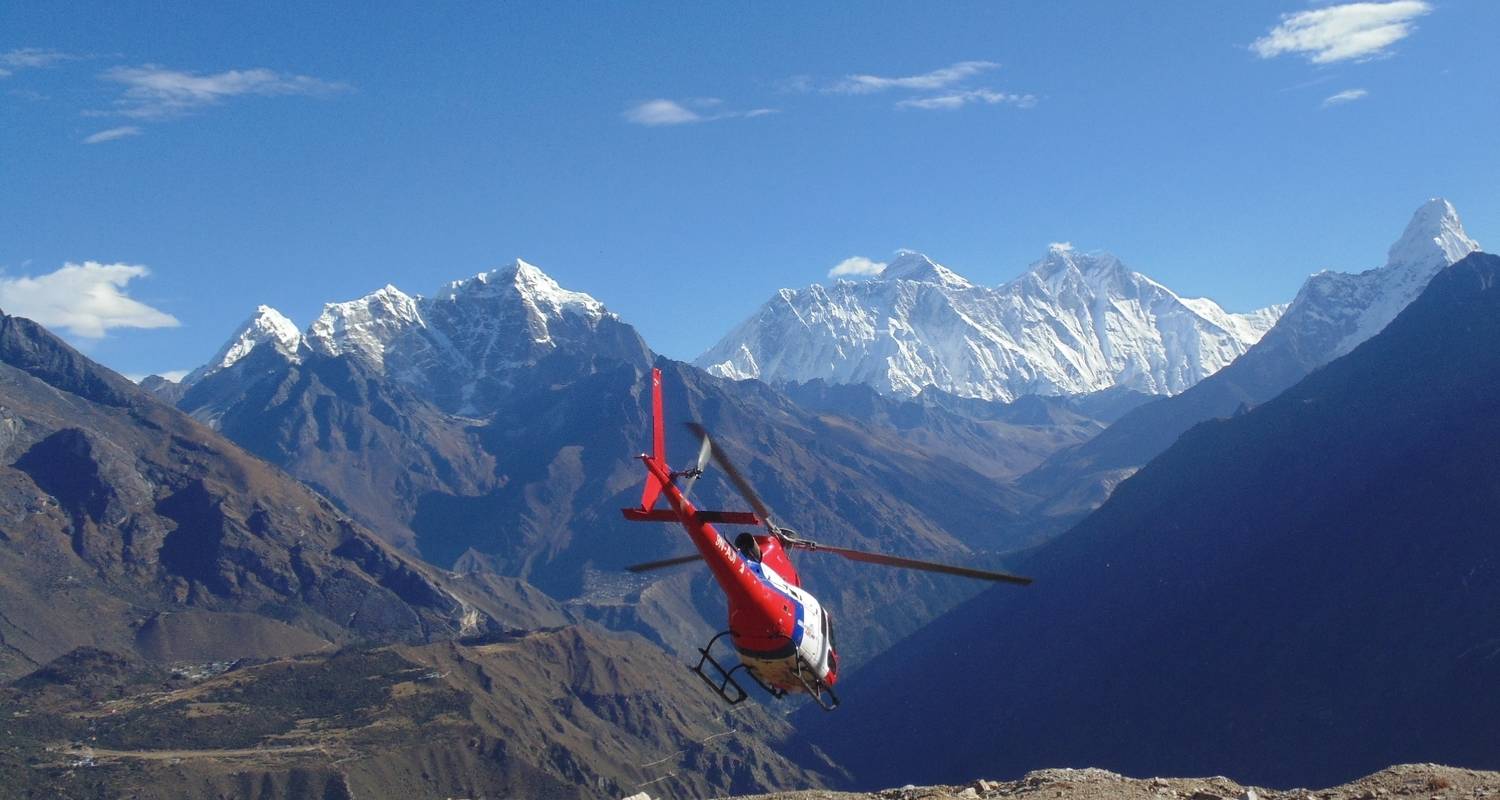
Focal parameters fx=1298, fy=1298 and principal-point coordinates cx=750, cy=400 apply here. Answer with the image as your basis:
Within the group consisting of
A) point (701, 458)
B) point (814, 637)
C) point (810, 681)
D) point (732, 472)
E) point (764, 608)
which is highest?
point (701, 458)

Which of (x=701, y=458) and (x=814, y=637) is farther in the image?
(x=814, y=637)

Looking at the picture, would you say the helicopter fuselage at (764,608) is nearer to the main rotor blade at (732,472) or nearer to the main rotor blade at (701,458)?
the main rotor blade at (701,458)

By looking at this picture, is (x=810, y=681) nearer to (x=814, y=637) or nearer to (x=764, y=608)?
(x=814, y=637)

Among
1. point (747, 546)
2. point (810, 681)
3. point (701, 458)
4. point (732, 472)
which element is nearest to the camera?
point (732, 472)

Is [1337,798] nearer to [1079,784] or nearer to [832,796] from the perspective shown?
[1079,784]

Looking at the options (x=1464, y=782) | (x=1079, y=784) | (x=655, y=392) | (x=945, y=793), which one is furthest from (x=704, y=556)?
(x=1464, y=782)

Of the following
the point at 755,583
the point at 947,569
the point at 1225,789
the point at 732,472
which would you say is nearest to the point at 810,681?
the point at 755,583
